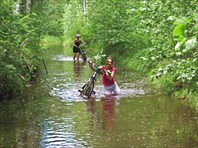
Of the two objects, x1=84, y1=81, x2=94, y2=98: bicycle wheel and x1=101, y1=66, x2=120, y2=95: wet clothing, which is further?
x1=101, y1=66, x2=120, y2=95: wet clothing

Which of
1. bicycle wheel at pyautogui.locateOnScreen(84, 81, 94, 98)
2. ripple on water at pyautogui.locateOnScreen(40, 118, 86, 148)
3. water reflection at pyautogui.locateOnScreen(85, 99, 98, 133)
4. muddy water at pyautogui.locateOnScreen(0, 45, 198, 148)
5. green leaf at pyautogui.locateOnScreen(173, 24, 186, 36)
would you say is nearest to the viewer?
green leaf at pyautogui.locateOnScreen(173, 24, 186, 36)

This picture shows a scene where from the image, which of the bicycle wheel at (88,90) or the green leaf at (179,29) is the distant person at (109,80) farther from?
the green leaf at (179,29)

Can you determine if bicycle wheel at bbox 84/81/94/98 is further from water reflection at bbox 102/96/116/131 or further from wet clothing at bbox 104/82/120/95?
wet clothing at bbox 104/82/120/95

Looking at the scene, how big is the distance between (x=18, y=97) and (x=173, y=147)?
6383 mm

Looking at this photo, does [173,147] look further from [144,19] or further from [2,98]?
[2,98]

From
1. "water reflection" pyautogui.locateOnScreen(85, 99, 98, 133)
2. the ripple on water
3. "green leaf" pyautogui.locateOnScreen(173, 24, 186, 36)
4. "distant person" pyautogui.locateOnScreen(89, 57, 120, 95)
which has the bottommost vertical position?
"water reflection" pyautogui.locateOnScreen(85, 99, 98, 133)

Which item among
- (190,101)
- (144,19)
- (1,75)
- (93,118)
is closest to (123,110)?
(93,118)

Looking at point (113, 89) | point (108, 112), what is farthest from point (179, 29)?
point (113, 89)

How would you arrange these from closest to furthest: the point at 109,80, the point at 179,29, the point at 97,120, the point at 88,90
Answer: the point at 179,29, the point at 97,120, the point at 88,90, the point at 109,80

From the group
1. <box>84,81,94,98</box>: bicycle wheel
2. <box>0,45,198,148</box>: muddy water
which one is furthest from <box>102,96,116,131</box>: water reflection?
<box>84,81,94,98</box>: bicycle wheel

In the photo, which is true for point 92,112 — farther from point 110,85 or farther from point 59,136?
point 110,85

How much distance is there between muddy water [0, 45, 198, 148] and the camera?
24.2 feet

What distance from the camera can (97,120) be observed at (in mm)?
9125

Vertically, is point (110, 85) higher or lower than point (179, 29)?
lower
